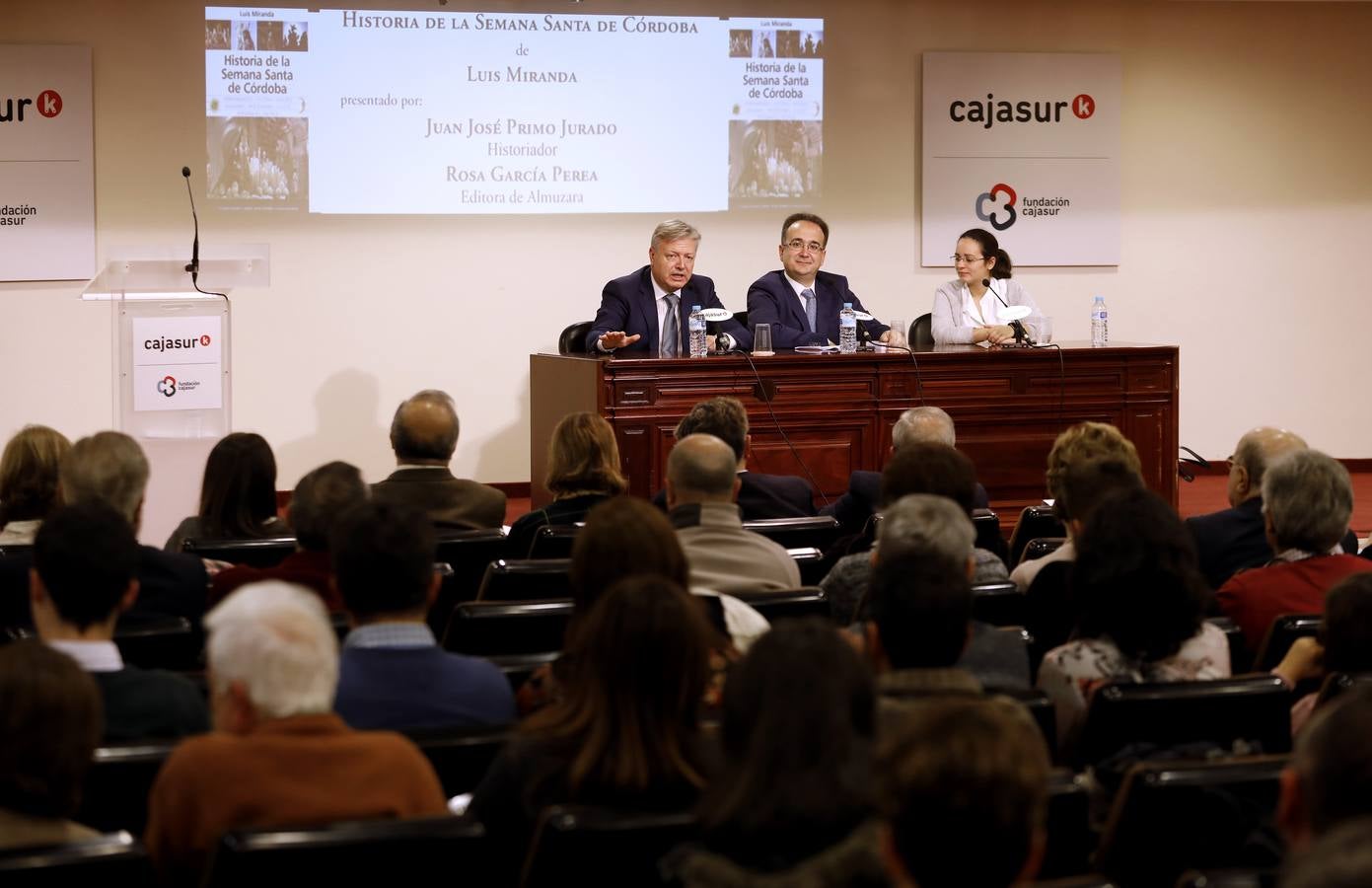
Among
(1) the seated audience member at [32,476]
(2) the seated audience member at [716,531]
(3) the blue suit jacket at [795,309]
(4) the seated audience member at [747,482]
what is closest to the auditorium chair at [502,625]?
(2) the seated audience member at [716,531]

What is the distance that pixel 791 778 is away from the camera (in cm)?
184

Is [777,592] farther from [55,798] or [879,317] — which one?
[879,317]

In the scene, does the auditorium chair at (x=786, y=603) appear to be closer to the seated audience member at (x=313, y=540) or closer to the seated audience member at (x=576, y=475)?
the seated audience member at (x=313, y=540)

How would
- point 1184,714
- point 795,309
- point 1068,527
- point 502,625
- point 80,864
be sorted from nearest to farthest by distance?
point 80,864
point 1184,714
point 502,625
point 1068,527
point 795,309

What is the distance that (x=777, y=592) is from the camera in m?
3.36

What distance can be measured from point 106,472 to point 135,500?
0.12m

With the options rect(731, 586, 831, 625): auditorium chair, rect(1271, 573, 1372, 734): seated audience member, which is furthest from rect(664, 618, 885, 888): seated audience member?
rect(731, 586, 831, 625): auditorium chair

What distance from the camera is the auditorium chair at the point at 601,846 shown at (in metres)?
1.95

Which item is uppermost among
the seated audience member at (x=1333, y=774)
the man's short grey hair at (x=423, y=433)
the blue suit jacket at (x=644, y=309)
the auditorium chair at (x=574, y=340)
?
the blue suit jacket at (x=644, y=309)

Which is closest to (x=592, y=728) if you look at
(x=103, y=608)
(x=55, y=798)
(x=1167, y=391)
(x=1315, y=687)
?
(x=55, y=798)

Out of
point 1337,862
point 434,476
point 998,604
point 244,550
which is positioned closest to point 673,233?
point 434,476

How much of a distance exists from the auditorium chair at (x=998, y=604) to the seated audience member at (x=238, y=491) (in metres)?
1.91

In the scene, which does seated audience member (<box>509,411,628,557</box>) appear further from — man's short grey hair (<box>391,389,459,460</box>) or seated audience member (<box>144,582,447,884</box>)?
seated audience member (<box>144,582,447,884</box>)

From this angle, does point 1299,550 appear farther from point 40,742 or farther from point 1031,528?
point 40,742
